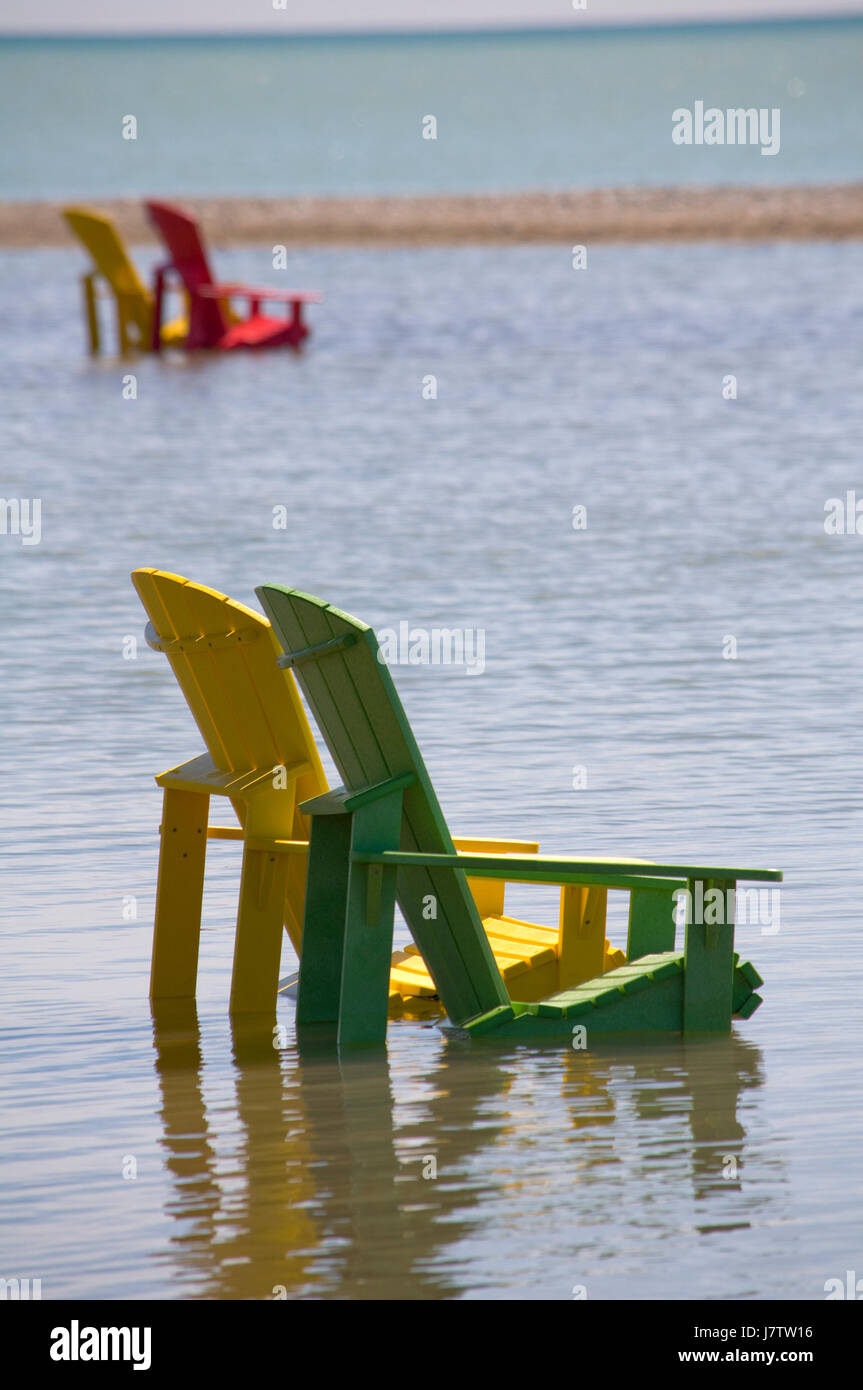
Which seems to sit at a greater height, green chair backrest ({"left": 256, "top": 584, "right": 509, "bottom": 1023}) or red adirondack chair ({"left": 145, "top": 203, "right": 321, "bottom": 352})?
red adirondack chair ({"left": 145, "top": 203, "right": 321, "bottom": 352})

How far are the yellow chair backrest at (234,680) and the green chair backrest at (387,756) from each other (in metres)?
0.15

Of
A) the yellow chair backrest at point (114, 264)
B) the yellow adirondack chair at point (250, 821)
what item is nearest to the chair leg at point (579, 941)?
the yellow adirondack chair at point (250, 821)

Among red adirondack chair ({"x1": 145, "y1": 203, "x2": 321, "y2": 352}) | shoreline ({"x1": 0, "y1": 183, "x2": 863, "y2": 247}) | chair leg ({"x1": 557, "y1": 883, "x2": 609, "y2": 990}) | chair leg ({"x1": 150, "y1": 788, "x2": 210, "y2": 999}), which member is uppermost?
shoreline ({"x1": 0, "y1": 183, "x2": 863, "y2": 247})

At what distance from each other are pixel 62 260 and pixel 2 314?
35.7ft

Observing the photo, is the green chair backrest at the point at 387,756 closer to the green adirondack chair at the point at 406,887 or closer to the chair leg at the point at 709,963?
the green adirondack chair at the point at 406,887

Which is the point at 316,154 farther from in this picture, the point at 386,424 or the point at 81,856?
the point at 81,856

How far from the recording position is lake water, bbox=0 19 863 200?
83250 millimetres

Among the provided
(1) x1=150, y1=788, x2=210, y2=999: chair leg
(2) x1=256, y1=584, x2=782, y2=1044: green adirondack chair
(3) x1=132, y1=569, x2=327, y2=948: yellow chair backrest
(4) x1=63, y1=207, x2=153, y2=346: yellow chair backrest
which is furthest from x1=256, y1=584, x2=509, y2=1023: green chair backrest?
(4) x1=63, y1=207, x2=153, y2=346: yellow chair backrest

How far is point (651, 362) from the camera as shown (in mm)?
22031

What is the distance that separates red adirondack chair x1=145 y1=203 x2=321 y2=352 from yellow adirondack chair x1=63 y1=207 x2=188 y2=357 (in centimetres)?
28

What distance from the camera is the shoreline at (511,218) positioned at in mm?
40500

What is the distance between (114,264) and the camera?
22.1 meters

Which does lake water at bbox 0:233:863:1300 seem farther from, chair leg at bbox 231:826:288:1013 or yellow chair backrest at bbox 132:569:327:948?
yellow chair backrest at bbox 132:569:327:948
